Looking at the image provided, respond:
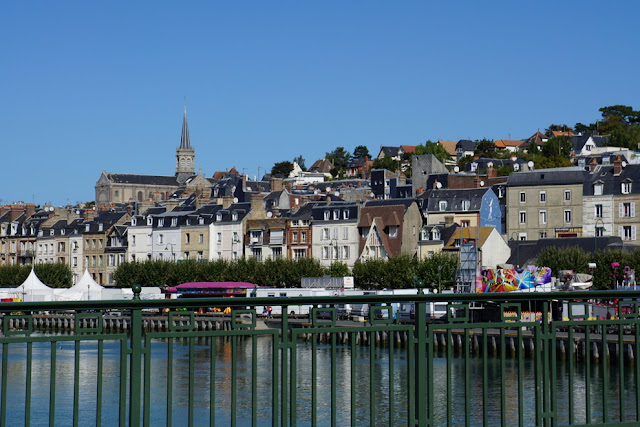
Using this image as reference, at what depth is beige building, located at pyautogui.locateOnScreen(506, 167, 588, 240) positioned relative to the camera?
273 feet

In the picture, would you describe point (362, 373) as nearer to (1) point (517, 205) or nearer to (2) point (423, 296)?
(2) point (423, 296)

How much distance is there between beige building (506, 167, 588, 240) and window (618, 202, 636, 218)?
3445mm

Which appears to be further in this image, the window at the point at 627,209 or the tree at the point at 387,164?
the tree at the point at 387,164

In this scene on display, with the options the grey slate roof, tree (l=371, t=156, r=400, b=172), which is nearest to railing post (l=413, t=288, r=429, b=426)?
the grey slate roof

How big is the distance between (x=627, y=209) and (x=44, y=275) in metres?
61.9

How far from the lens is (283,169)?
574 ft

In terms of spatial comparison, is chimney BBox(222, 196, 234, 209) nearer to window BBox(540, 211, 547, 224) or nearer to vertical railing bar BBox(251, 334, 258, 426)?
window BBox(540, 211, 547, 224)

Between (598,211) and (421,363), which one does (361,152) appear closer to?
(598,211)

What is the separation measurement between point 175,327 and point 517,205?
80.8 meters

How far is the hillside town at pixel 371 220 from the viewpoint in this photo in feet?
268

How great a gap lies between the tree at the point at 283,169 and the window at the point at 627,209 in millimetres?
98361

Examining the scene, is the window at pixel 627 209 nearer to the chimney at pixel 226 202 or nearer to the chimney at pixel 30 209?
the chimney at pixel 226 202

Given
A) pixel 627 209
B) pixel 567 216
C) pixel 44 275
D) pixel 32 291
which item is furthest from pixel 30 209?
pixel 627 209

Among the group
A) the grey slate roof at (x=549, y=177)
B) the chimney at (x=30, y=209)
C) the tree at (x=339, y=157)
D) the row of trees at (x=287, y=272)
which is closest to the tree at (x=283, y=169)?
the tree at (x=339, y=157)
